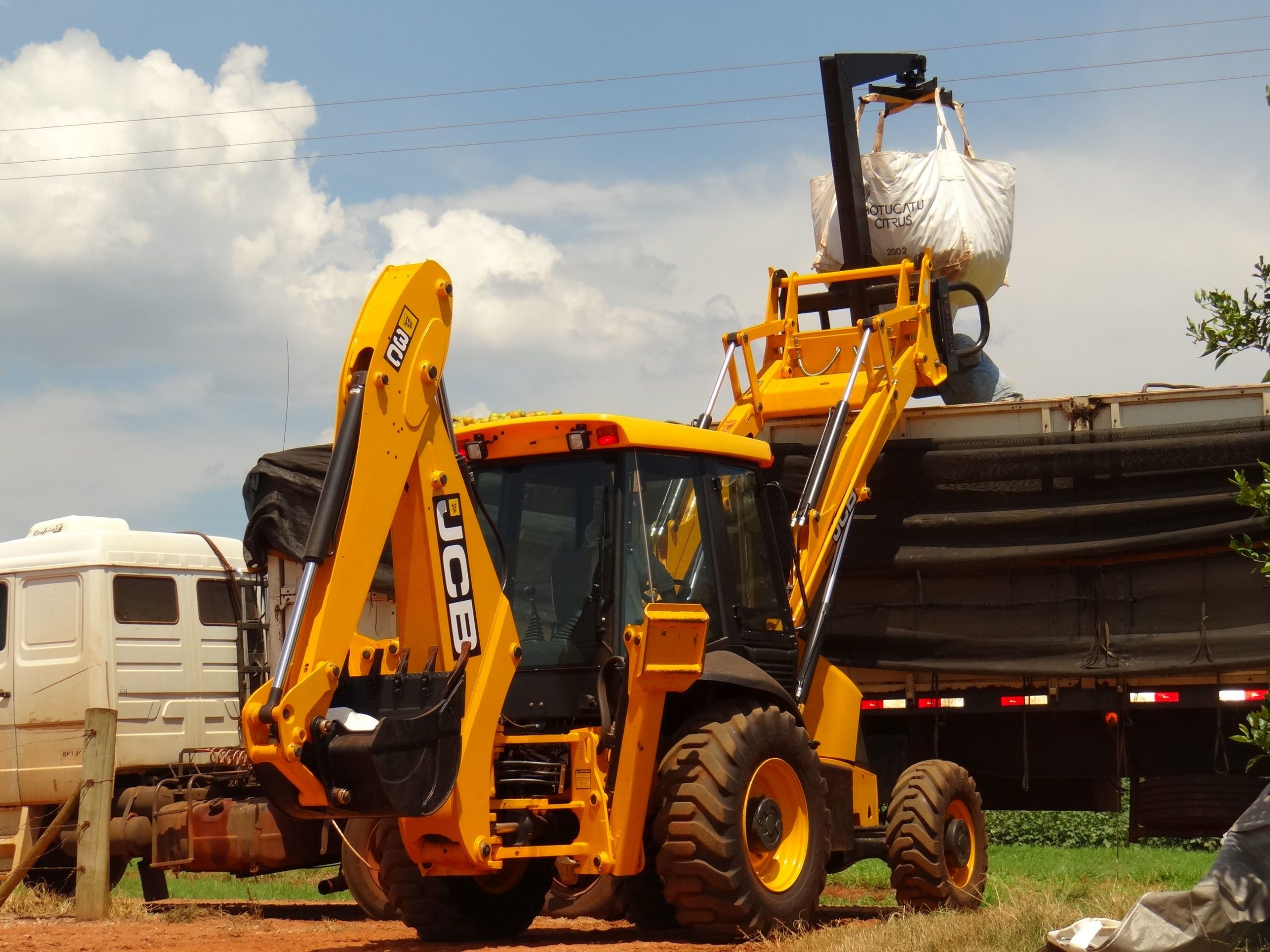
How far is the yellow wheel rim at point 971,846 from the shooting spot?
30.8ft

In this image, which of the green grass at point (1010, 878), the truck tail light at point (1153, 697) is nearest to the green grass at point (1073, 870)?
the green grass at point (1010, 878)

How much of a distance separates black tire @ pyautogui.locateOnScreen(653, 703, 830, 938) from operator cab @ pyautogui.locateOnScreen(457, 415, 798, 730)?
0.53 metres

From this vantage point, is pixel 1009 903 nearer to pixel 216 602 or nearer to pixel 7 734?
pixel 216 602

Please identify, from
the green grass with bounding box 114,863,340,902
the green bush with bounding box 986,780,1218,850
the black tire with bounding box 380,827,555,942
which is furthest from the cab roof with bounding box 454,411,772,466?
the green bush with bounding box 986,780,1218,850

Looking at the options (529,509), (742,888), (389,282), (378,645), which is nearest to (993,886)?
(742,888)

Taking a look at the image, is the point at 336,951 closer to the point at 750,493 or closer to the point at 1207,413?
the point at 750,493

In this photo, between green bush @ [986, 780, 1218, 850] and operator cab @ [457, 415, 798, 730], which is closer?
operator cab @ [457, 415, 798, 730]

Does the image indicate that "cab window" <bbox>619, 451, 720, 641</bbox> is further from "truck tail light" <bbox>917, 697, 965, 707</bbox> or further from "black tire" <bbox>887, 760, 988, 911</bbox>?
"truck tail light" <bbox>917, 697, 965, 707</bbox>

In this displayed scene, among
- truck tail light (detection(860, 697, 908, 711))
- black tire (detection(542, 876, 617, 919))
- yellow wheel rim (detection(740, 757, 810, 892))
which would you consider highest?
truck tail light (detection(860, 697, 908, 711))

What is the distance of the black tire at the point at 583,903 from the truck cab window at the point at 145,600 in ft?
12.7

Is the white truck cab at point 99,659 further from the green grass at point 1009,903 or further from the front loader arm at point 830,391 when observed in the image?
the green grass at point 1009,903

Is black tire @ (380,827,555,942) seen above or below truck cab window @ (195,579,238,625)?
below

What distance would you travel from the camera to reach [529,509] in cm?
816

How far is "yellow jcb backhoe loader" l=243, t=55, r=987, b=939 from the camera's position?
6.61 metres
